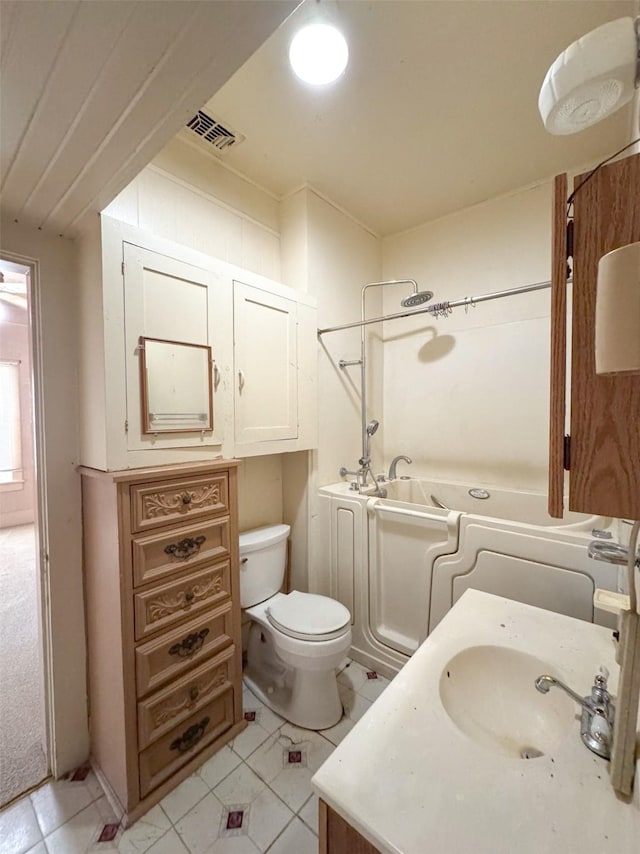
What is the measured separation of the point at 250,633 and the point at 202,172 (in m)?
2.47

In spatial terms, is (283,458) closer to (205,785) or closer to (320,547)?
(320,547)

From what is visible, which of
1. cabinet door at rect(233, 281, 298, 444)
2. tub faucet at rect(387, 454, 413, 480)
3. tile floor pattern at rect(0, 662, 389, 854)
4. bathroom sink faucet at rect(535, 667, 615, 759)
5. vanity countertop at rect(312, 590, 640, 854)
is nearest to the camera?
vanity countertop at rect(312, 590, 640, 854)

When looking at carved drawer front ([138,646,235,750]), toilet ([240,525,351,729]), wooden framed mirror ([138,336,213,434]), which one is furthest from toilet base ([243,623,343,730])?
wooden framed mirror ([138,336,213,434])

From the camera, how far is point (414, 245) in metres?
2.54

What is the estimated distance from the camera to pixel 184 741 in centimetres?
133

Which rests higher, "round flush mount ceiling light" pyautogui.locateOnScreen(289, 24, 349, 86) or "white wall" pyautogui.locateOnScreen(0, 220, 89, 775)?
"round flush mount ceiling light" pyautogui.locateOnScreen(289, 24, 349, 86)

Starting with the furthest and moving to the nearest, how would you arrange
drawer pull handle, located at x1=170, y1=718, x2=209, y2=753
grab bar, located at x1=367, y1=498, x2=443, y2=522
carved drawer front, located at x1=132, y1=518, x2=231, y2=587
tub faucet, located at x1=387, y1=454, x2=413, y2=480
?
tub faucet, located at x1=387, y1=454, x2=413, y2=480 < grab bar, located at x1=367, y1=498, x2=443, y2=522 < drawer pull handle, located at x1=170, y1=718, x2=209, y2=753 < carved drawer front, located at x1=132, y1=518, x2=231, y2=587

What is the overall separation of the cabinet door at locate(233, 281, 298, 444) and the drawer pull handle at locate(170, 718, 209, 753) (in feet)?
3.80

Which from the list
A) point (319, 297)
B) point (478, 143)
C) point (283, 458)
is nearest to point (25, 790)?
point (283, 458)

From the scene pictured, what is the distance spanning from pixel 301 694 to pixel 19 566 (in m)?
3.13

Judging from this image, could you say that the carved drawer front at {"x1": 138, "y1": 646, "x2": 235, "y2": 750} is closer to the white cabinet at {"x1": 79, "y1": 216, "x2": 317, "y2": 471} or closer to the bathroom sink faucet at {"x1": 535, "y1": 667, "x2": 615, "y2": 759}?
the white cabinet at {"x1": 79, "y1": 216, "x2": 317, "y2": 471}

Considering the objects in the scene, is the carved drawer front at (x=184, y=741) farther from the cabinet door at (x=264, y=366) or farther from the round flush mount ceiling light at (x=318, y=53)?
the round flush mount ceiling light at (x=318, y=53)

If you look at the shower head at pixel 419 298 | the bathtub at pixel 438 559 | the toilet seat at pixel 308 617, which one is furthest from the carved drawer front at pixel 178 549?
the shower head at pixel 419 298

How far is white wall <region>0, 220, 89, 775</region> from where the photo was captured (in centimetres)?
128
